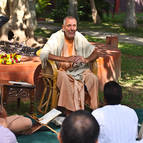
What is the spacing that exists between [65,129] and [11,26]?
840 cm

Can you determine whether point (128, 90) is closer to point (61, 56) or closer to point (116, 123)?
point (61, 56)

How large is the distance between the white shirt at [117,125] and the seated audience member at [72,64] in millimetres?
2224

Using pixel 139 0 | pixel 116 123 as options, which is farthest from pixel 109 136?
pixel 139 0

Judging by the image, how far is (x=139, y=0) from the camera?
39.6 meters

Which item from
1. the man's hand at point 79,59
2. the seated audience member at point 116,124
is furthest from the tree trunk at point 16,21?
the seated audience member at point 116,124

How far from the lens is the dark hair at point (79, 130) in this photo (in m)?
2.07

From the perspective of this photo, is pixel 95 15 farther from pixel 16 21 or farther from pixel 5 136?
pixel 5 136

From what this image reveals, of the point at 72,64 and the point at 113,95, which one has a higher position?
the point at 113,95

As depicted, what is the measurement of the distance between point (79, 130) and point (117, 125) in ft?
3.58

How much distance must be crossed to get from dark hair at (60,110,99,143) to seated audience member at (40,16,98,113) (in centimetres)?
322

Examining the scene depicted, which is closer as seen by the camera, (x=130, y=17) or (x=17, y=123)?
(x=17, y=123)

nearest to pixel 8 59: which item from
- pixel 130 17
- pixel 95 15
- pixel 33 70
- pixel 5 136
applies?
pixel 33 70

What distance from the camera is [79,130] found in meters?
2.07

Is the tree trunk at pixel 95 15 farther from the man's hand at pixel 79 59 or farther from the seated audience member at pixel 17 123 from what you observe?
the seated audience member at pixel 17 123
